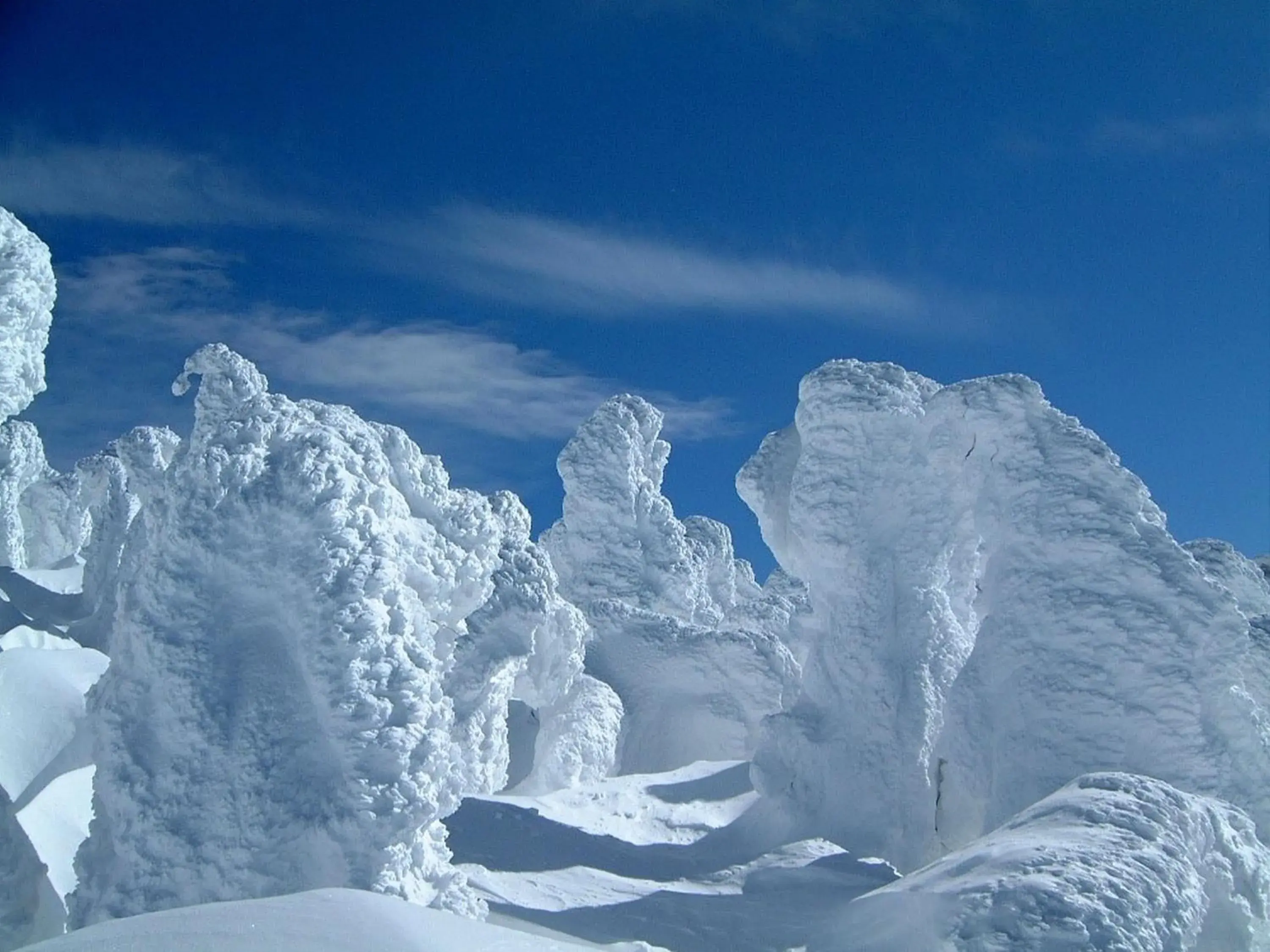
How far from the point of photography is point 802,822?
17.8m

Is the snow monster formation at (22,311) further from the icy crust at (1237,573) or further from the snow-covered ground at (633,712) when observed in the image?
the icy crust at (1237,573)

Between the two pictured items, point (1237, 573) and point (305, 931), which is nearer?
point (305, 931)

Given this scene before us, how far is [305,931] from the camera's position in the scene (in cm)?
620

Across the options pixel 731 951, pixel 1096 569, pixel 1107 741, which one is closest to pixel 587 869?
pixel 731 951

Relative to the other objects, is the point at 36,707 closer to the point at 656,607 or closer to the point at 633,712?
the point at 633,712

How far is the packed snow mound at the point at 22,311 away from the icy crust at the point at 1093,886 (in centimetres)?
1804

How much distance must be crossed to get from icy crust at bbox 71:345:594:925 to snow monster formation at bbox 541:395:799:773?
13.3 metres

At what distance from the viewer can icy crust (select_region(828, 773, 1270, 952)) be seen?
341 inches

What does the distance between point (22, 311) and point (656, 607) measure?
17074 millimetres

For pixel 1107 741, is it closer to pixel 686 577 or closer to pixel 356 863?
pixel 356 863

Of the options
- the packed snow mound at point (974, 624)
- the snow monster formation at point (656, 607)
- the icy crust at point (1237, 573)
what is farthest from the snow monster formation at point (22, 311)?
the icy crust at point (1237, 573)

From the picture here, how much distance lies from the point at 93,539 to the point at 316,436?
20953mm

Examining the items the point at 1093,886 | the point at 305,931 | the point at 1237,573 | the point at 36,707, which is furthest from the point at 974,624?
the point at 305,931

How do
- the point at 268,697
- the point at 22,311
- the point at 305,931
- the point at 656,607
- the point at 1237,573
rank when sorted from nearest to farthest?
the point at 305,931 < the point at 268,697 < the point at 22,311 < the point at 1237,573 < the point at 656,607
